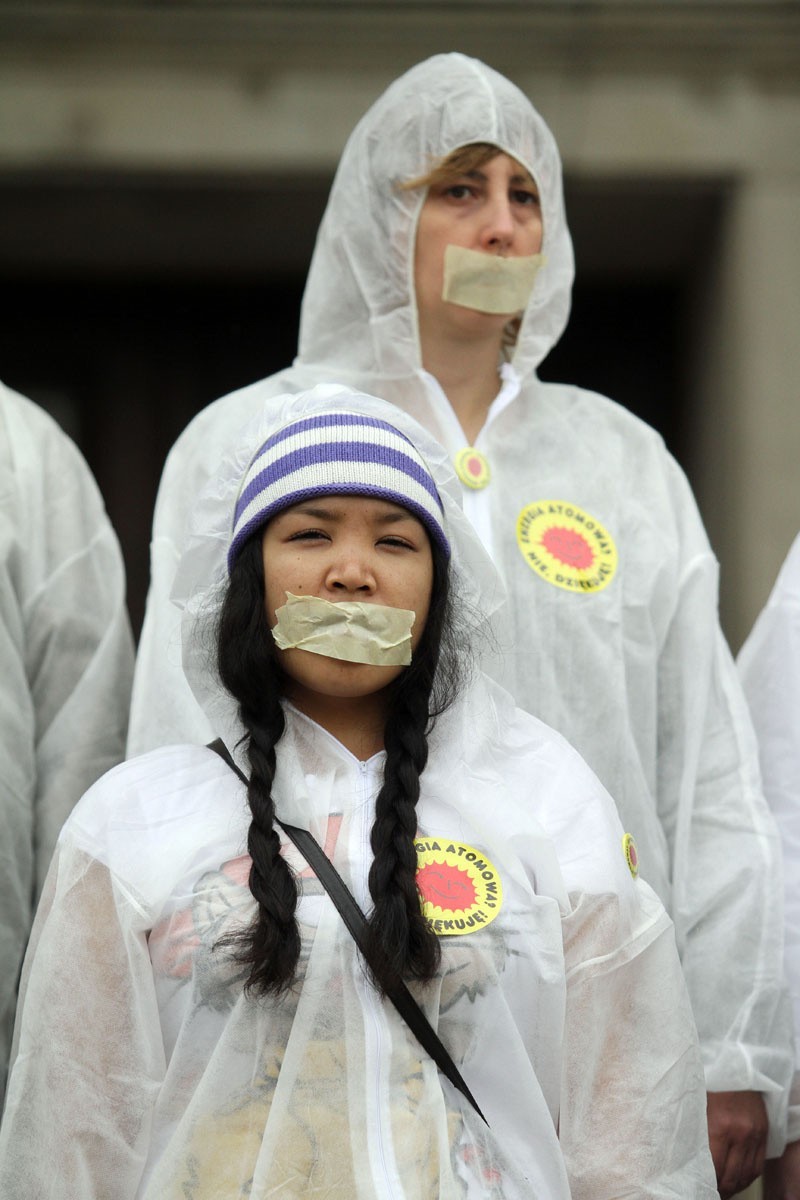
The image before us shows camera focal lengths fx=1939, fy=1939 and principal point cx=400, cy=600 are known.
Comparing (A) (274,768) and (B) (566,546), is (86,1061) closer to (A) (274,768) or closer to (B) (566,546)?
(A) (274,768)

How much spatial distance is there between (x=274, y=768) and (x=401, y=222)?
138 cm

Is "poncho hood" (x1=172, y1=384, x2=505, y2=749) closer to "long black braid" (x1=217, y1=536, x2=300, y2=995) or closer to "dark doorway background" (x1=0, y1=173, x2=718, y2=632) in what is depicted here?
"long black braid" (x1=217, y1=536, x2=300, y2=995)

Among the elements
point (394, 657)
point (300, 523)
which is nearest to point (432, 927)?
point (394, 657)

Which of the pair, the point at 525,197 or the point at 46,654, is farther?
the point at 525,197

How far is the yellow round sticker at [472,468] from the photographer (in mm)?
3209

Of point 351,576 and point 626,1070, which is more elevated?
point 351,576

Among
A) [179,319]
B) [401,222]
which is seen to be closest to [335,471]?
[401,222]

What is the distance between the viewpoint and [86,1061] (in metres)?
2.24

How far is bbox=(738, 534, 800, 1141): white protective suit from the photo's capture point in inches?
120

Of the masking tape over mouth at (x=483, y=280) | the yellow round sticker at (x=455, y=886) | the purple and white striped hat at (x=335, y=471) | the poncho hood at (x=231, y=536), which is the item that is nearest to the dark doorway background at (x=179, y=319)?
the masking tape over mouth at (x=483, y=280)

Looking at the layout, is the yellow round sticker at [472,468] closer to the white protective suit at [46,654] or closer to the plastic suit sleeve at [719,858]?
the plastic suit sleeve at [719,858]

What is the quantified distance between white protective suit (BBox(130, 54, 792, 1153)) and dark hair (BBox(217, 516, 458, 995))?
0.51 metres

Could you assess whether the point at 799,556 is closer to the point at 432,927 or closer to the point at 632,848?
the point at 632,848

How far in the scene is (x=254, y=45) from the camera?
5.00 m
